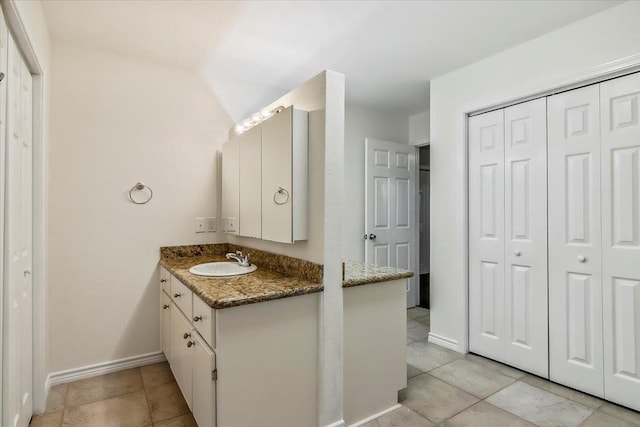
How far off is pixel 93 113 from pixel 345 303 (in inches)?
87.3

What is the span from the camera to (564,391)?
2.13 metres

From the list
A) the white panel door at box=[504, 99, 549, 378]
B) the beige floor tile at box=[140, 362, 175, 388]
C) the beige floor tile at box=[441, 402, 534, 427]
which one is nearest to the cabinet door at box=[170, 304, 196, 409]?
the beige floor tile at box=[140, 362, 175, 388]

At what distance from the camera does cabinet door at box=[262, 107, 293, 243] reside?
1.76 meters

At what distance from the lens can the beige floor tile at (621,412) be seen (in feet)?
6.01

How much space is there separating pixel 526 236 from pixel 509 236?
115mm

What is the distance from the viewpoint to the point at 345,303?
1.78 metres

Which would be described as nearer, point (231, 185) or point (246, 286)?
point (246, 286)

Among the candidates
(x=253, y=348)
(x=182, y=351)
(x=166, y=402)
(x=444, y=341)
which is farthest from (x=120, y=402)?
(x=444, y=341)

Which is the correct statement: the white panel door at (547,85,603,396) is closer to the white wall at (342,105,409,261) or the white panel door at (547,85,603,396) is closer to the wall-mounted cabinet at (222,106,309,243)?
the wall-mounted cabinet at (222,106,309,243)

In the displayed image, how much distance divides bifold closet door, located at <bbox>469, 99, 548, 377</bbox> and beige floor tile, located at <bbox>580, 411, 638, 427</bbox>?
42cm

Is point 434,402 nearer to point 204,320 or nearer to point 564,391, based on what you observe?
point 564,391

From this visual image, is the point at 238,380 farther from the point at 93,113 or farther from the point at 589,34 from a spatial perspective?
the point at 589,34

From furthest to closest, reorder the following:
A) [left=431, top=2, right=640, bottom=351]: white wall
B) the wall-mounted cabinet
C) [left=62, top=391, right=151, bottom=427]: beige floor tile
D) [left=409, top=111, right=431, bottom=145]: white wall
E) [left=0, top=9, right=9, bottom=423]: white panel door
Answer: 1. [left=409, top=111, right=431, bottom=145]: white wall
2. [left=431, top=2, right=640, bottom=351]: white wall
3. [left=62, top=391, right=151, bottom=427]: beige floor tile
4. the wall-mounted cabinet
5. [left=0, top=9, right=9, bottom=423]: white panel door

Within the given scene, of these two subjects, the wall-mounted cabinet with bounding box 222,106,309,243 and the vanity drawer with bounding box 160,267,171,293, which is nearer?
the wall-mounted cabinet with bounding box 222,106,309,243
